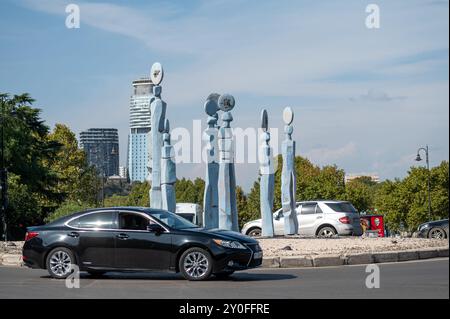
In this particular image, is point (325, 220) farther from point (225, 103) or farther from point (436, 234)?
point (225, 103)

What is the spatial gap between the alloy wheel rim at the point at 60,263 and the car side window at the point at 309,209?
16.5 meters

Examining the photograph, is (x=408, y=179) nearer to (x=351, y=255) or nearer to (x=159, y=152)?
(x=159, y=152)

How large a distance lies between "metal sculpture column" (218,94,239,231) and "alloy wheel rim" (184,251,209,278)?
12.6m

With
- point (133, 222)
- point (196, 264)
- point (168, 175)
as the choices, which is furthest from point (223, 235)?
point (168, 175)

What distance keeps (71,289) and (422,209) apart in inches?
2915

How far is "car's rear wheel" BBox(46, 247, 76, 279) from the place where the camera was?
1614 cm

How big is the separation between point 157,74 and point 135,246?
1361 cm

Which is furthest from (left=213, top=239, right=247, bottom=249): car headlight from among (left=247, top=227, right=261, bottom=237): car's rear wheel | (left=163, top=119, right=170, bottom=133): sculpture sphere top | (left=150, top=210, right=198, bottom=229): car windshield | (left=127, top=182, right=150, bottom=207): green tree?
(left=127, top=182, right=150, bottom=207): green tree

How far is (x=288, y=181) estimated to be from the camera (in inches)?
1218

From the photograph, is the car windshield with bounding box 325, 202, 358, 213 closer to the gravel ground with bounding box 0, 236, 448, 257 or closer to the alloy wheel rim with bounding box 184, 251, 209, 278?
the gravel ground with bounding box 0, 236, 448, 257

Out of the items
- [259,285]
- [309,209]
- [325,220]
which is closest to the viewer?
[259,285]

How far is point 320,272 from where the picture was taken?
55.5 ft

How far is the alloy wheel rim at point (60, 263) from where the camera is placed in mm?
16156

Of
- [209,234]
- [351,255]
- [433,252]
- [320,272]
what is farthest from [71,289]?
[433,252]
